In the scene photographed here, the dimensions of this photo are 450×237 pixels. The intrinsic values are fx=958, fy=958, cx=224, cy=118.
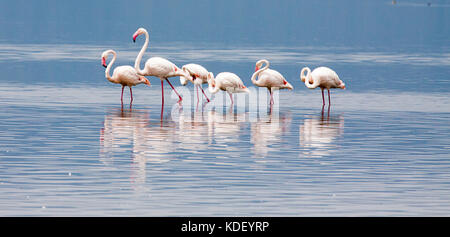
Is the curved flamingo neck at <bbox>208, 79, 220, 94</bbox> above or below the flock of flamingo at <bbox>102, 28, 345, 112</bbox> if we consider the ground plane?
below

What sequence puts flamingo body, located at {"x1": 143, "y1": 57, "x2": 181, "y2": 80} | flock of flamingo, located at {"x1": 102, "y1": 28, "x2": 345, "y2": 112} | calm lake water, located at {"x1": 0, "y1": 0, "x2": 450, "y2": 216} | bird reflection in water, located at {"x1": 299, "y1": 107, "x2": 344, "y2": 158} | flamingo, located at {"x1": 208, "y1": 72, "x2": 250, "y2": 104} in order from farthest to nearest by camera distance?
1. flamingo body, located at {"x1": 143, "y1": 57, "x2": 181, "y2": 80}
2. flock of flamingo, located at {"x1": 102, "y1": 28, "x2": 345, "y2": 112}
3. flamingo, located at {"x1": 208, "y1": 72, "x2": 250, "y2": 104}
4. bird reflection in water, located at {"x1": 299, "y1": 107, "x2": 344, "y2": 158}
5. calm lake water, located at {"x1": 0, "y1": 0, "x2": 450, "y2": 216}

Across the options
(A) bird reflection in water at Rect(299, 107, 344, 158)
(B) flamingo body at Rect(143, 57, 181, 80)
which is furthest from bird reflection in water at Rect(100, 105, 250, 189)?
(B) flamingo body at Rect(143, 57, 181, 80)

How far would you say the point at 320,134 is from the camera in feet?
61.0

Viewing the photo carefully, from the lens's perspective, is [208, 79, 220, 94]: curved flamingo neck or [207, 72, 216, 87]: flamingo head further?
[207, 72, 216, 87]: flamingo head

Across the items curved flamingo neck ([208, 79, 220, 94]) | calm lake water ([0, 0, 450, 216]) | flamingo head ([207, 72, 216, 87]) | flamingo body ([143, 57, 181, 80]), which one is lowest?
calm lake water ([0, 0, 450, 216])

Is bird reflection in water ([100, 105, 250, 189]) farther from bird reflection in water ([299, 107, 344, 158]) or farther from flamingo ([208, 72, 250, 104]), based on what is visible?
flamingo ([208, 72, 250, 104])

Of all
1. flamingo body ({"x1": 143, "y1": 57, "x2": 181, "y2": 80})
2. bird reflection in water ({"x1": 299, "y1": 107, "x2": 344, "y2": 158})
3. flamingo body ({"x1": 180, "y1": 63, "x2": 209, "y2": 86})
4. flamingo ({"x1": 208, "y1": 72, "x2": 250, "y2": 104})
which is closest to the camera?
bird reflection in water ({"x1": 299, "y1": 107, "x2": 344, "y2": 158})

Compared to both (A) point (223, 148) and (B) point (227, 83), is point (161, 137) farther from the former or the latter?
(B) point (227, 83)

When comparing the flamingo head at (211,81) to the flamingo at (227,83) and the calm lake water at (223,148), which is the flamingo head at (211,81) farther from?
the calm lake water at (223,148)

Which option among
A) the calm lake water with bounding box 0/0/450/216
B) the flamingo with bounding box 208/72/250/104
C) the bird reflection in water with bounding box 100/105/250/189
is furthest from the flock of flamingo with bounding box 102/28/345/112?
the bird reflection in water with bounding box 100/105/250/189

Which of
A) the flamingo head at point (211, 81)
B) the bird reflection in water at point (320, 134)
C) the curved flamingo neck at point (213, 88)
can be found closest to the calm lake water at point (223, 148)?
the bird reflection in water at point (320, 134)

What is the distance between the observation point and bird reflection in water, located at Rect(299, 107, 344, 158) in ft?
54.5

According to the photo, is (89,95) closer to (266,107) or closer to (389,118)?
(266,107)

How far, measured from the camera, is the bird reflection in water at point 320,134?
16.6 meters
